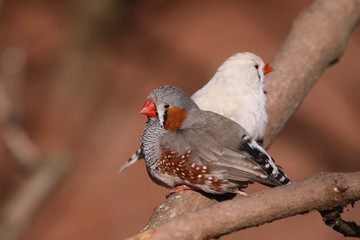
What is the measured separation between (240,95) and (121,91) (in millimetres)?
3753

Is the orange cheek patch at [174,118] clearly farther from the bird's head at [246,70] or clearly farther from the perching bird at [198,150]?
the bird's head at [246,70]

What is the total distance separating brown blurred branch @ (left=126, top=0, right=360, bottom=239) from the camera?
2090mm

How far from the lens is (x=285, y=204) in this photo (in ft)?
7.16

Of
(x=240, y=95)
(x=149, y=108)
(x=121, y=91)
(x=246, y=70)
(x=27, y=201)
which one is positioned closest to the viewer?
(x=149, y=108)

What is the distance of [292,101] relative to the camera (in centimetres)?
334

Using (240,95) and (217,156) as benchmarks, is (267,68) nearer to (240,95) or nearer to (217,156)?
(240,95)

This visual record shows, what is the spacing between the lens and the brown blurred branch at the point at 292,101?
2.09 m

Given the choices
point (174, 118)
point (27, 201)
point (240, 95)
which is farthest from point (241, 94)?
point (27, 201)

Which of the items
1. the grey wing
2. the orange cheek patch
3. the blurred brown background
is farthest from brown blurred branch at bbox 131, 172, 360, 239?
the blurred brown background

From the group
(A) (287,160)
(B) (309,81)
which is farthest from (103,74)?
(B) (309,81)

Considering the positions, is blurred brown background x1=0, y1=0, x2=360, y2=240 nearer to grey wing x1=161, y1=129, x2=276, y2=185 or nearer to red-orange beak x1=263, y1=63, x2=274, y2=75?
red-orange beak x1=263, y1=63, x2=274, y2=75

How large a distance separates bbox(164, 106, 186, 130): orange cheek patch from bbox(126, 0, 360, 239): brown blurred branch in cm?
31

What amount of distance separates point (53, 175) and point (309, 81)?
9.05 feet

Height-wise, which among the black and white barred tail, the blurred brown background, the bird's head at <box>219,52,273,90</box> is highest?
the bird's head at <box>219,52,273,90</box>
